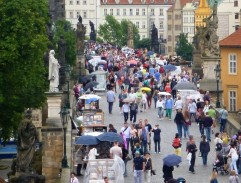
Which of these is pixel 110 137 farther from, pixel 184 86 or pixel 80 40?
pixel 80 40

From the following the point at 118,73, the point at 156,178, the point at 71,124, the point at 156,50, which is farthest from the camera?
the point at 156,50

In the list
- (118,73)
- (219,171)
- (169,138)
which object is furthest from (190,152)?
(118,73)

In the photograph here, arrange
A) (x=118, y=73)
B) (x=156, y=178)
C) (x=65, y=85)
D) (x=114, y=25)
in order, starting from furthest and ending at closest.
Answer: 1. (x=114, y=25)
2. (x=118, y=73)
3. (x=65, y=85)
4. (x=156, y=178)

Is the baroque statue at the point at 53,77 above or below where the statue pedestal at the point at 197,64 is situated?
below

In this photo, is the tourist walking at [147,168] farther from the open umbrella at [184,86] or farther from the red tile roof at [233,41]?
the red tile roof at [233,41]

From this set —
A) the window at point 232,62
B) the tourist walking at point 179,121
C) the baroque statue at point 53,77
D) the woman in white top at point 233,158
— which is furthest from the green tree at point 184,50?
the woman in white top at point 233,158

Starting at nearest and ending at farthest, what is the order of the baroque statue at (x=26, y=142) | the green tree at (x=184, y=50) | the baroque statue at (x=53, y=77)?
the baroque statue at (x=26, y=142)
the baroque statue at (x=53, y=77)
the green tree at (x=184, y=50)

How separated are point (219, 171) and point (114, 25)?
16352 centimetres

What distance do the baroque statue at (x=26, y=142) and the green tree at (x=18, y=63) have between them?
41.0ft

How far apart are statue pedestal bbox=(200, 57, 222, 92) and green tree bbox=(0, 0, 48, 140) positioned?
1176 centimetres

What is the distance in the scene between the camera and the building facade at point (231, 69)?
66625 millimetres

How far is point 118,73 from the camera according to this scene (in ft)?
226

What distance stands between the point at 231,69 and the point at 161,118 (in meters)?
19.1

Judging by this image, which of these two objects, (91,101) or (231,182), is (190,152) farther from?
(91,101)
